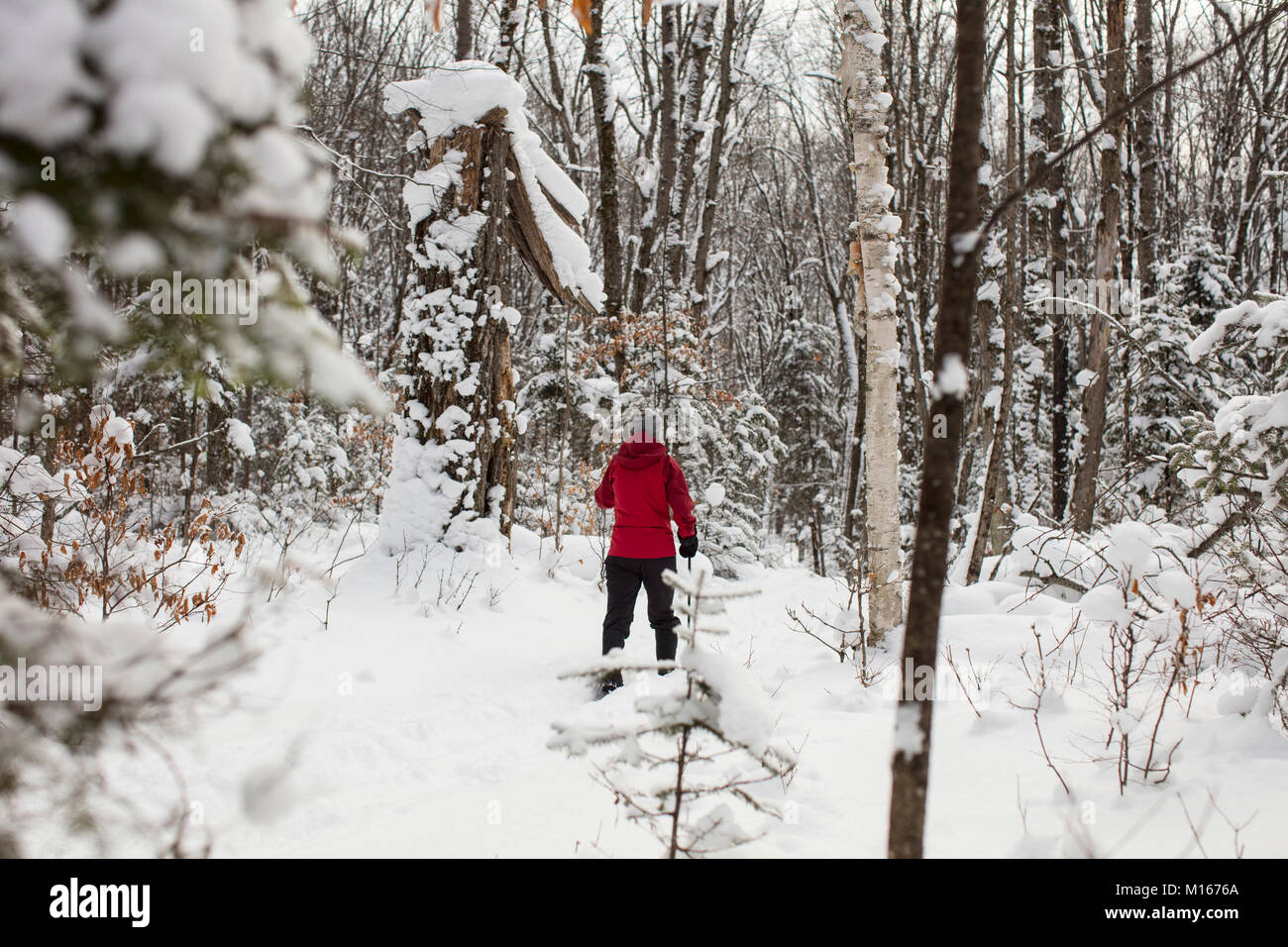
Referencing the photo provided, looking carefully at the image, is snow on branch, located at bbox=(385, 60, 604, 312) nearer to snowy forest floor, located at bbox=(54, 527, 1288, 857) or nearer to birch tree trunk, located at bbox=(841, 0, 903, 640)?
birch tree trunk, located at bbox=(841, 0, 903, 640)

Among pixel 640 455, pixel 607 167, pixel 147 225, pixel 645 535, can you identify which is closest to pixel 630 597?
pixel 645 535

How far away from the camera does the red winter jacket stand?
5035mm

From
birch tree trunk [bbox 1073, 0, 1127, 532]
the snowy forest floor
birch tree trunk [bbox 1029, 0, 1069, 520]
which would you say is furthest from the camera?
birch tree trunk [bbox 1029, 0, 1069, 520]

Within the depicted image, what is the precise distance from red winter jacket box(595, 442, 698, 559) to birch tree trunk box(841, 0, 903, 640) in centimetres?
146

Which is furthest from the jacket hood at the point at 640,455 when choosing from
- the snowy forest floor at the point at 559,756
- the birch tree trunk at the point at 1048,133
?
the birch tree trunk at the point at 1048,133

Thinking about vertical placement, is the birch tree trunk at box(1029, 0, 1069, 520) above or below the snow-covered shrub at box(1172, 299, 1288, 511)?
above

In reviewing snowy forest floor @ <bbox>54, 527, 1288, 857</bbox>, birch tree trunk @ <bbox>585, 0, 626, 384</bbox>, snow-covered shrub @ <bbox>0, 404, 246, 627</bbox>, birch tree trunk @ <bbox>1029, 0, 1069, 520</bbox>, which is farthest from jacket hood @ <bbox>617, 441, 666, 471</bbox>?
birch tree trunk @ <bbox>1029, 0, 1069, 520</bbox>

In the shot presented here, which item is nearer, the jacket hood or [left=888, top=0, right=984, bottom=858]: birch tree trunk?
[left=888, top=0, right=984, bottom=858]: birch tree trunk

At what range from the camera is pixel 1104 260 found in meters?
7.82

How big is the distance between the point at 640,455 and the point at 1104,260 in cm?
612

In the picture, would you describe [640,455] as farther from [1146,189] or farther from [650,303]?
[1146,189]

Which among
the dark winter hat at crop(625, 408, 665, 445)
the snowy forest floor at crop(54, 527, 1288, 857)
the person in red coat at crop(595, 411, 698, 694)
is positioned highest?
the dark winter hat at crop(625, 408, 665, 445)
